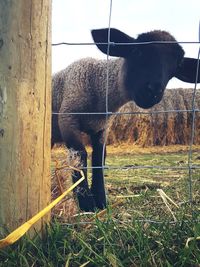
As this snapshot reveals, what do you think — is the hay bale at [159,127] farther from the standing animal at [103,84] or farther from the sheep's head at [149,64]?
the sheep's head at [149,64]

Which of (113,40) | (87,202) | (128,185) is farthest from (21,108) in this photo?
(128,185)

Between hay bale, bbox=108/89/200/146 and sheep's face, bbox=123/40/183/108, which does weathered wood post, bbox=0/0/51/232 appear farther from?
hay bale, bbox=108/89/200/146

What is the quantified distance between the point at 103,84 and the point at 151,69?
2.69 ft

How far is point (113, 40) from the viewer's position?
4734 millimetres

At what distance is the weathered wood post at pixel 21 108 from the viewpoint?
240cm

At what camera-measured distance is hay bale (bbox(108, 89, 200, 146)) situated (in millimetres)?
15930

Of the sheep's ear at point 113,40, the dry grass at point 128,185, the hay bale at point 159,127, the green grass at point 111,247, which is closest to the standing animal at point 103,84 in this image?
the sheep's ear at point 113,40

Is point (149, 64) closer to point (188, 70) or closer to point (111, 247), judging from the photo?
point (188, 70)

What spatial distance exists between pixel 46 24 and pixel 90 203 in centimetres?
230

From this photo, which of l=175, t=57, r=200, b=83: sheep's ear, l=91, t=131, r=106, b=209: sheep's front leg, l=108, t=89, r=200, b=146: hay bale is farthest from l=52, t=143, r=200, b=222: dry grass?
l=108, t=89, r=200, b=146: hay bale

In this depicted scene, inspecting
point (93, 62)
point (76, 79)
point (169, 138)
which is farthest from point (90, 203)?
point (169, 138)

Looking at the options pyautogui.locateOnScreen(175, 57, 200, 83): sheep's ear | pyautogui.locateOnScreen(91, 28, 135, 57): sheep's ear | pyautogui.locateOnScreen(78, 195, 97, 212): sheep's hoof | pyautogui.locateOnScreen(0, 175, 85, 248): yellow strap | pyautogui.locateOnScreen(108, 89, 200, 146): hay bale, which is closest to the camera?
pyautogui.locateOnScreen(0, 175, 85, 248): yellow strap

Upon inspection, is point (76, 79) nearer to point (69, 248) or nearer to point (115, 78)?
point (115, 78)

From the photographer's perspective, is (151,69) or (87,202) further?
(151,69)
